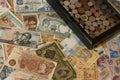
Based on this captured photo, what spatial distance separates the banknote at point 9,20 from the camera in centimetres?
101

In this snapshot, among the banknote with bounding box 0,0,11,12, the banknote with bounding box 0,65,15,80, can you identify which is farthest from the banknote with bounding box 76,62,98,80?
the banknote with bounding box 0,0,11,12

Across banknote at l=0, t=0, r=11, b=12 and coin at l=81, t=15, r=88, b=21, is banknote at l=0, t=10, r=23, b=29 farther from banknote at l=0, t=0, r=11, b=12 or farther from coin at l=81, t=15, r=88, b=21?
coin at l=81, t=15, r=88, b=21

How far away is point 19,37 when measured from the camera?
3.24 feet

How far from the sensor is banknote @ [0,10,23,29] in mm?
1012

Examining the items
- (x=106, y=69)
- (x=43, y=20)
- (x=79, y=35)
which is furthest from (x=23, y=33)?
(x=106, y=69)

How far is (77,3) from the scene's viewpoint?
3.46 feet

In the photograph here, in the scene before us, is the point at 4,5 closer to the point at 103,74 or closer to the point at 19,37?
the point at 19,37

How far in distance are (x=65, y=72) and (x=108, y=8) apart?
0.29m

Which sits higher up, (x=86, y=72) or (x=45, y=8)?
(x=45, y=8)

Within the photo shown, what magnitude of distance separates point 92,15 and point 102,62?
0.18 m

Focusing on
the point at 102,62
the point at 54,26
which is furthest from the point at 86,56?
the point at 54,26

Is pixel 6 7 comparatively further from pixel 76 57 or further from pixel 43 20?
pixel 76 57

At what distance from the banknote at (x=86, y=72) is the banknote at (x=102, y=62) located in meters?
0.01

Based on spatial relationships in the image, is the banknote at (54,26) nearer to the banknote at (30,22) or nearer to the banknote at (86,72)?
the banknote at (30,22)
